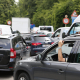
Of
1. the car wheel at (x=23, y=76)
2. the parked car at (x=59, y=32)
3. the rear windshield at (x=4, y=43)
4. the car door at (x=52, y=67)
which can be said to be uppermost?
the parked car at (x=59, y=32)

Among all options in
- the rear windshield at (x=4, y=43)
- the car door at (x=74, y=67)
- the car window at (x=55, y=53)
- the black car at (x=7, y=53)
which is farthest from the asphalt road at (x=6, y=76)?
the car door at (x=74, y=67)

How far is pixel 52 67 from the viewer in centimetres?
559

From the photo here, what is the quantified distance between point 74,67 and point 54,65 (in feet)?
1.79

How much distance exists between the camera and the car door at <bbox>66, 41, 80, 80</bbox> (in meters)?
5.08

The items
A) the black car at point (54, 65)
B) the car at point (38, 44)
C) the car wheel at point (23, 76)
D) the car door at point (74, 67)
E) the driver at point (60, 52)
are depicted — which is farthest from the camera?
the car at point (38, 44)

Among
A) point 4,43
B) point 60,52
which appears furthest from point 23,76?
point 4,43

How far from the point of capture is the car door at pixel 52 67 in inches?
212

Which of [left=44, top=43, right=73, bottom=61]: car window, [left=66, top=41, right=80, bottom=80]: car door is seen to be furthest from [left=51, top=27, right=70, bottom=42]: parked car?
[left=66, top=41, right=80, bottom=80]: car door

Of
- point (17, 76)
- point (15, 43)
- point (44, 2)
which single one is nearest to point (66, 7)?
point (44, 2)

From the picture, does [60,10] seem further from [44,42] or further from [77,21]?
[77,21]

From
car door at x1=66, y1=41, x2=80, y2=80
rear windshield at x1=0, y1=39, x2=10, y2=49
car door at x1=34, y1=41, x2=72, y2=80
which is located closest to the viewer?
car door at x1=66, y1=41, x2=80, y2=80

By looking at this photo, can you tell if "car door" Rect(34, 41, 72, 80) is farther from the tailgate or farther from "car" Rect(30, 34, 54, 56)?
"car" Rect(30, 34, 54, 56)

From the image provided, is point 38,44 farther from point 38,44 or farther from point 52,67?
point 52,67

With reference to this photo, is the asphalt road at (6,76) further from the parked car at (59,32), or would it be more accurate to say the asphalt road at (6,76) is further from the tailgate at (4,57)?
the parked car at (59,32)
